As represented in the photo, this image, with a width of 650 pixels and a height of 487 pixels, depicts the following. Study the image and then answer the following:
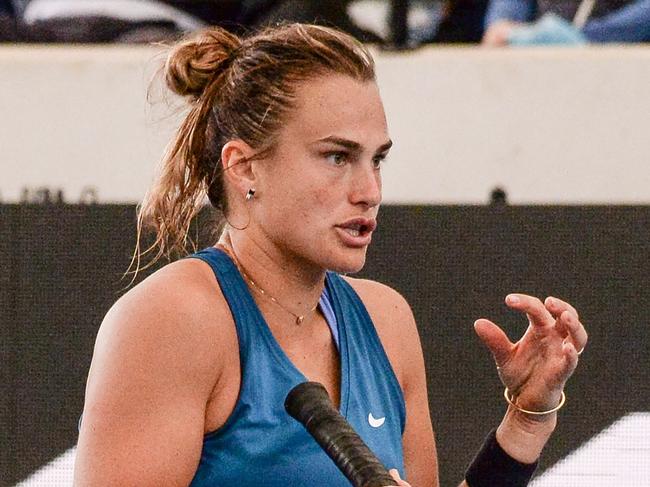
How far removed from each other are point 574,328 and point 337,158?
282 millimetres

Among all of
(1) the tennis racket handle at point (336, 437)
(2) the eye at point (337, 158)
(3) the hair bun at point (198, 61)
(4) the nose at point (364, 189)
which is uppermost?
(3) the hair bun at point (198, 61)

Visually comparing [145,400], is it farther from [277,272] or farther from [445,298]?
[445,298]

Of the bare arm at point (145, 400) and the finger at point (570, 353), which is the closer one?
the bare arm at point (145, 400)

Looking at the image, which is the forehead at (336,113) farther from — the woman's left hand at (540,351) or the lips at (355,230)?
the woman's left hand at (540,351)

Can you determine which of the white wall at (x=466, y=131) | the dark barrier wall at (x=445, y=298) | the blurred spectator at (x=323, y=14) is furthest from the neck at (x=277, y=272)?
the blurred spectator at (x=323, y=14)

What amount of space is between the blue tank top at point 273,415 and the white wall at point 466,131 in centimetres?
91

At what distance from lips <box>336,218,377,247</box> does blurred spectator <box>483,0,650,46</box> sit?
1292 millimetres

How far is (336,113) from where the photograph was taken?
130cm

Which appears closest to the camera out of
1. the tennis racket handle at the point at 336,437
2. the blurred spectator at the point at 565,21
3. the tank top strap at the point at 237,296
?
the tennis racket handle at the point at 336,437

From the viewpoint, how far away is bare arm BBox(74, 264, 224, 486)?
1179 mm

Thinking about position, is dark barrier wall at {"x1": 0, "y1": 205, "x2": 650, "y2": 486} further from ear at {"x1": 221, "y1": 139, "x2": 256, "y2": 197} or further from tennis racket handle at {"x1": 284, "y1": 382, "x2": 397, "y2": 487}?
tennis racket handle at {"x1": 284, "y1": 382, "x2": 397, "y2": 487}

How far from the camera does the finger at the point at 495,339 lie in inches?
52.8

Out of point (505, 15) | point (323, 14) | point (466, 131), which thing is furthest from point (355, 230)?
point (505, 15)

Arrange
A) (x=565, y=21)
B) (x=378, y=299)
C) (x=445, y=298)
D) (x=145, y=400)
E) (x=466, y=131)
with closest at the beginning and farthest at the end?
1. (x=145, y=400)
2. (x=378, y=299)
3. (x=445, y=298)
4. (x=466, y=131)
5. (x=565, y=21)
